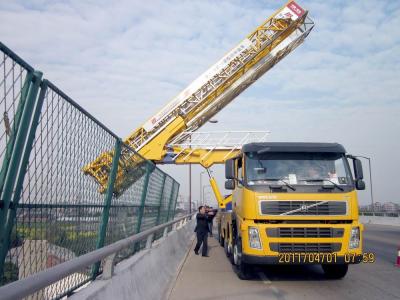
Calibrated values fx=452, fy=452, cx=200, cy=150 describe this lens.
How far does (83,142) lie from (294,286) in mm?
5603

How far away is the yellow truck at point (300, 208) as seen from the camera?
8547 millimetres

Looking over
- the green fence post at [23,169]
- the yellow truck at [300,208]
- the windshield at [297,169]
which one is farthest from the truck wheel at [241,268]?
the green fence post at [23,169]

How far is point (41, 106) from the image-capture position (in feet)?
11.6

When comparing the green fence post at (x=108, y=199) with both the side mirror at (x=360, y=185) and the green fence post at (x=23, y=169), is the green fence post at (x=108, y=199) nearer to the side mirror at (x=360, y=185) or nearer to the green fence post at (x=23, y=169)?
the green fence post at (x=23, y=169)

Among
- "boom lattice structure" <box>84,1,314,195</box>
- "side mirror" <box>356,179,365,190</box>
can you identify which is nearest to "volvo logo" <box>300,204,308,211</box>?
"side mirror" <box>356,179,365,190</box>

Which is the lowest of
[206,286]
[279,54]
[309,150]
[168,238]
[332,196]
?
[206,286]

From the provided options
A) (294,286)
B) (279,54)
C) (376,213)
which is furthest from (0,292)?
(376,213)

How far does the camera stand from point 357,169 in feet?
30.5

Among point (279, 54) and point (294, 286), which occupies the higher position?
point (279, 54)

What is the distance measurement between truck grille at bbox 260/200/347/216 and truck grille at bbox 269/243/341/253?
57 centimetres

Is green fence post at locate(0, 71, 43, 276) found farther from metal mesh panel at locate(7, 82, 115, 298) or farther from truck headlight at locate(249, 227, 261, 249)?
truck headlight at locate(249, 227, 261, 249)

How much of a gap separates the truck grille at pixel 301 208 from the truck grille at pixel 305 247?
0.57 metres

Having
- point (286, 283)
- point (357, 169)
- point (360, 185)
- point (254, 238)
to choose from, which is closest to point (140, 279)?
point (254, 238)

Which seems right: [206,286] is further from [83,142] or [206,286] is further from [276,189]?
[83,142]
